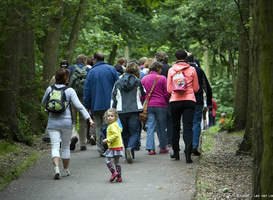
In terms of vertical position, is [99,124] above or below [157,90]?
below

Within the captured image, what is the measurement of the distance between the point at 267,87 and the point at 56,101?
471 centimetres

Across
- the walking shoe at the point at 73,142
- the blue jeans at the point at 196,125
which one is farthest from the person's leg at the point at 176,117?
the walking shoe at the point at 73,142

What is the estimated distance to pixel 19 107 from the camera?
15070mm

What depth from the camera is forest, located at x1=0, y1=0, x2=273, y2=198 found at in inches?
197

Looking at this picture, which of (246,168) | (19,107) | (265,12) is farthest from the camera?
(19,107)

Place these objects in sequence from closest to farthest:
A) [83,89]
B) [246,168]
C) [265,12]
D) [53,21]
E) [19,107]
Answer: [265,12] < [246,168] < [83,89] < [19,107] < [53,21]

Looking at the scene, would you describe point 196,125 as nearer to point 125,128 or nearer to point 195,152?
point 195,152

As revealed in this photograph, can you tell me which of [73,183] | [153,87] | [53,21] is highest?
[53,21]

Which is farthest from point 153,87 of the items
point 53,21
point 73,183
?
point 53,21

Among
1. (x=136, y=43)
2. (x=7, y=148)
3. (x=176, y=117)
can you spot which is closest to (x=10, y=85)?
(x=7, y=148)

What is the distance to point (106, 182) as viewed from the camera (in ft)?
28.2

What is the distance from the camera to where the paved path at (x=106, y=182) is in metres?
7.50

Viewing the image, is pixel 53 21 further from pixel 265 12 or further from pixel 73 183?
pixel 265 12

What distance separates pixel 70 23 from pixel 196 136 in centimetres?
1252
